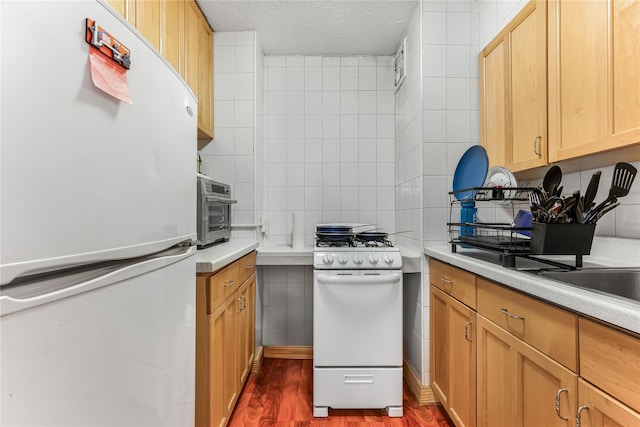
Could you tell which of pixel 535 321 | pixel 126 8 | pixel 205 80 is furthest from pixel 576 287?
pixel 205 80

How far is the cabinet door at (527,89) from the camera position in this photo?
4.78 feet

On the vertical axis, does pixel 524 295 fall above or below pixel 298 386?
above

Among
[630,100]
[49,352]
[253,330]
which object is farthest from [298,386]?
[630,100]

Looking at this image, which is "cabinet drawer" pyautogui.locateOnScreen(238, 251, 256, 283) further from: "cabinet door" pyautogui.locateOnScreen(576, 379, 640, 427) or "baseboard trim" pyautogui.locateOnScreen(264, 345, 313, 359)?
"cabinet door" pyautogui.locateOnScreen(576, 379, 640, 427)

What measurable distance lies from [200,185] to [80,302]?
4.34ft

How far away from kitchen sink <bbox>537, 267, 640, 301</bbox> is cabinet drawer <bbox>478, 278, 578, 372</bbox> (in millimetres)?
157

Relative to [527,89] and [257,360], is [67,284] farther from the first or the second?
[257,360]

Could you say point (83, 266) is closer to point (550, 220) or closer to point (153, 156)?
point (153, 156)

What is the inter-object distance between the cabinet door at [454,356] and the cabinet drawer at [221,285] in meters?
1.12

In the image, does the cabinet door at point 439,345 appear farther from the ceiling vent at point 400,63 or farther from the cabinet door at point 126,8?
the cabinet door at point 126,8

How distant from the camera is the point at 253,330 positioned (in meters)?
2.24

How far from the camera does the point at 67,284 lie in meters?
0.51

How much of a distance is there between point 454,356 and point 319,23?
7.46 feet

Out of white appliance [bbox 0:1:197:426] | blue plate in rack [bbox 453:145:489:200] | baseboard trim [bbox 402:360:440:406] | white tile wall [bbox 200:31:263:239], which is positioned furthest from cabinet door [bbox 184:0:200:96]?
baseboard trim [bbox 402:360:440:406]
